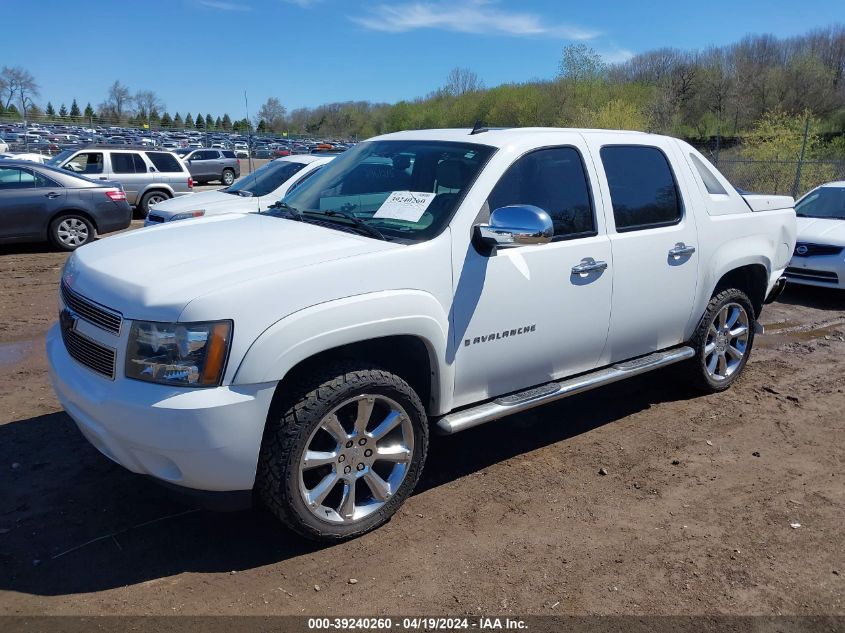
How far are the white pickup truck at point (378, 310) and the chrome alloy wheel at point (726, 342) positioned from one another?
1.45ft

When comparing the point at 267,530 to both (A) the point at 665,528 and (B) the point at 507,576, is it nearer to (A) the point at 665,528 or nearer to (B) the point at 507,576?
(B) the point at 507,576

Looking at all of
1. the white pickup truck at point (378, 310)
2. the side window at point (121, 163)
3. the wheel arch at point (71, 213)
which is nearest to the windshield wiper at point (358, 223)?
the white pickup truck at point (378, 310)

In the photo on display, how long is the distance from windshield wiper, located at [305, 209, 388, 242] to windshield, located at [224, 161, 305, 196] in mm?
7205

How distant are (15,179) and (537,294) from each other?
34.2ft

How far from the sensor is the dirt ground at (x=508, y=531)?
9.68 ft

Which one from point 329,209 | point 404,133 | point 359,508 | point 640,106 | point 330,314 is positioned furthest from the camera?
point 640,106

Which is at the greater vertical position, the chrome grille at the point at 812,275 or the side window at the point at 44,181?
the side window at the point at 44,181

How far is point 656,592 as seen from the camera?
119 inches

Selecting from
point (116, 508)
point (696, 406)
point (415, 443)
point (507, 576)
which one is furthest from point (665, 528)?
point (116, 508)

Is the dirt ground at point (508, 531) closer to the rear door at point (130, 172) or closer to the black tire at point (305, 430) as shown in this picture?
the black tire at point (305, 430)

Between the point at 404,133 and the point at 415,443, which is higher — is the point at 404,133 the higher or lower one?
the higher one

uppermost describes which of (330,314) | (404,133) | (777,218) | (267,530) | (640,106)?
(640,106)

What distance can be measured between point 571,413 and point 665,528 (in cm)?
156

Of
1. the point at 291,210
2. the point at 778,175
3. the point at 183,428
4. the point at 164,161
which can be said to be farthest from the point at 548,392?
the point at 778,175
